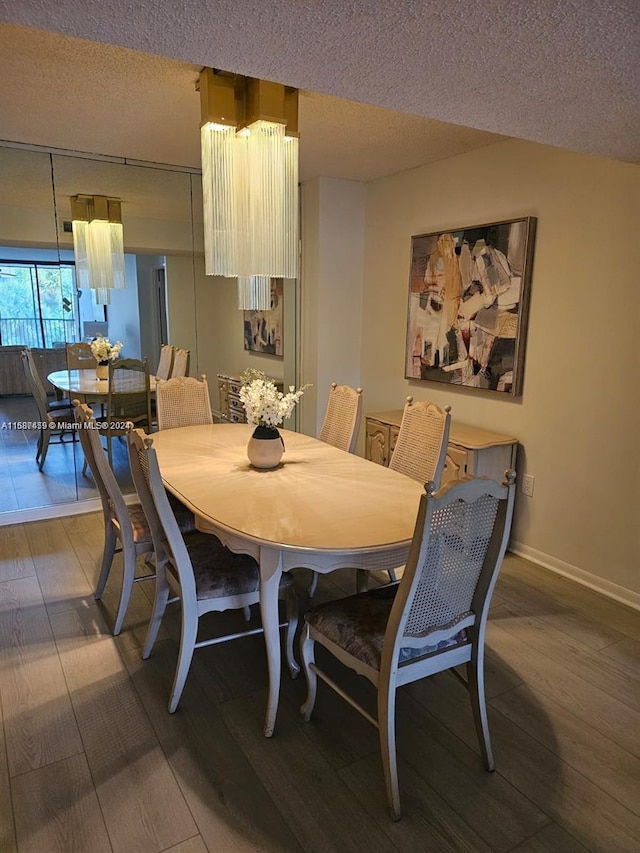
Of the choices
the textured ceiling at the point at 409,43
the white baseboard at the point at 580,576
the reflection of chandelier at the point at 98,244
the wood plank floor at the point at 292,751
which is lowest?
the wood plank floor at the point at 292,751

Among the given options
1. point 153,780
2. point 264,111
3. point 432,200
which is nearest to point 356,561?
point 153,780

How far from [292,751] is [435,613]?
77 cm

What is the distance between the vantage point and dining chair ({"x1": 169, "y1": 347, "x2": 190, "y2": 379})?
15.0 feet

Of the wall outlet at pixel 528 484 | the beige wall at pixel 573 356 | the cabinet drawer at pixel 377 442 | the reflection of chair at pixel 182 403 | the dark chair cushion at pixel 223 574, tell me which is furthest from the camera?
the cabinet drawer at pixel 377 442

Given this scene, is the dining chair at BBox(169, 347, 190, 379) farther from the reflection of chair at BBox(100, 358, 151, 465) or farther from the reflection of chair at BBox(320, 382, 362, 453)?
Answer: the reflection of chair at BBox(320, 382, 362, 453)

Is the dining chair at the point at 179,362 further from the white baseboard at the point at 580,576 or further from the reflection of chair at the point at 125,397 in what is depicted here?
the white baseboard at the point at 580,576

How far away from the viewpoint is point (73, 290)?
4.00 metres

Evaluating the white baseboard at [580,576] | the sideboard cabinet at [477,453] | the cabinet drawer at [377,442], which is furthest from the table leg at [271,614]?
the cabinet drawer at [377,442]

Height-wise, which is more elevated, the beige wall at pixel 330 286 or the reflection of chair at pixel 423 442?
the beige wall at pixel 330 286

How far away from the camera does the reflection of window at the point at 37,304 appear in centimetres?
383

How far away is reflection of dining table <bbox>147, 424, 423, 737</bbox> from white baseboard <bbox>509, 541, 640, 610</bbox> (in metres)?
1.43

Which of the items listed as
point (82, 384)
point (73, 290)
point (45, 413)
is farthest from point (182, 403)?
point (45, 413)

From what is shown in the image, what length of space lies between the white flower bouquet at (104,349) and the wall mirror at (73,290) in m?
0.06

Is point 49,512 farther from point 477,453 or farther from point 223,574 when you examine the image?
point 477,453
